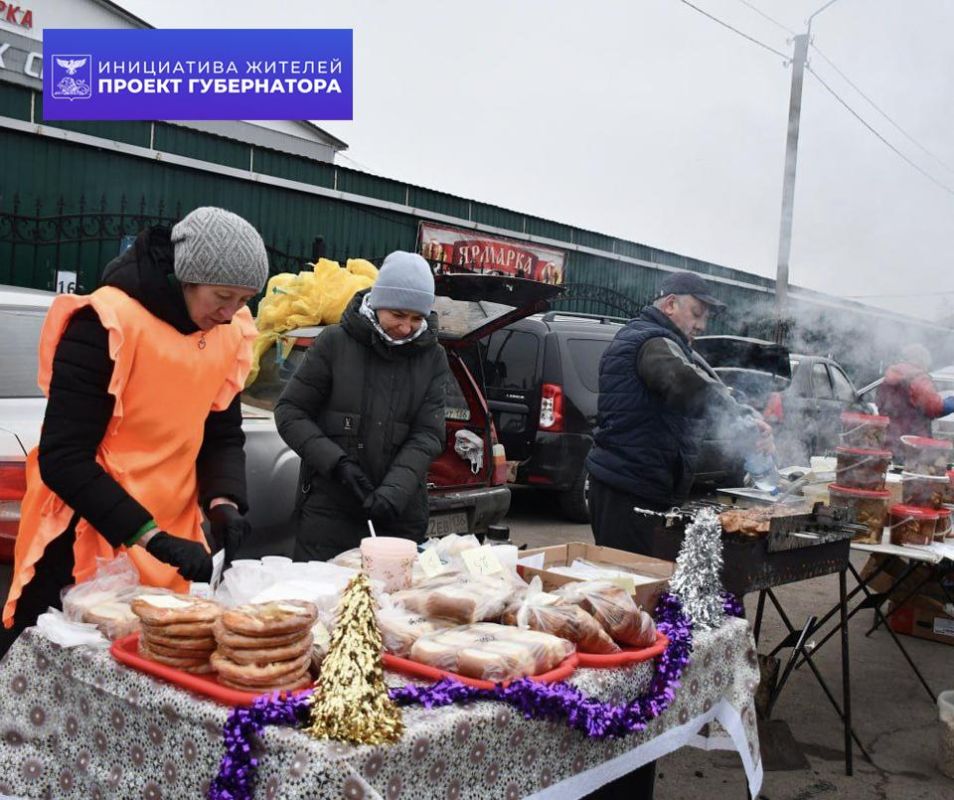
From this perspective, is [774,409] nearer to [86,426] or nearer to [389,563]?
[389,563]

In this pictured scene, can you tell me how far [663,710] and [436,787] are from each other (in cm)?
71

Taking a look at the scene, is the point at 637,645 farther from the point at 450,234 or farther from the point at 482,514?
the point at 450,234

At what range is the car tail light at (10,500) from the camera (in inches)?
123

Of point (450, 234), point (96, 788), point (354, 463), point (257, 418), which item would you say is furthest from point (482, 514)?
point (450, 234)

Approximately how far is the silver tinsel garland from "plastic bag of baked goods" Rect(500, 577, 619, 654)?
18.0 inches

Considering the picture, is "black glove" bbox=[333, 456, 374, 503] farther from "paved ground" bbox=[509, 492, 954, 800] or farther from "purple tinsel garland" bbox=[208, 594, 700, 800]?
"paved ground" bbox=[509, 492, 954, 800]

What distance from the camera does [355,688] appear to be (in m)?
1.63

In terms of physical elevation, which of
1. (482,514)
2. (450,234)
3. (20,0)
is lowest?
(482,514)

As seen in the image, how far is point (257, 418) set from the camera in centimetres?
462

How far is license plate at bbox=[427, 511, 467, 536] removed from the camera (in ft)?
17.7

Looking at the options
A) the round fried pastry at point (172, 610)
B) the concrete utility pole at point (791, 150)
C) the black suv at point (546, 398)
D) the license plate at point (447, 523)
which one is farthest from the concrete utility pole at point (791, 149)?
the round fried pastry at point (172, 610)

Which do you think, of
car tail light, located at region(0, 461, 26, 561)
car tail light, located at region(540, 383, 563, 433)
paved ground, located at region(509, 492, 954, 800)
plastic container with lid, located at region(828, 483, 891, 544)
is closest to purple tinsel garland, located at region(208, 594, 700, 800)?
paved ground, located at region(509, 492, 954, 800)

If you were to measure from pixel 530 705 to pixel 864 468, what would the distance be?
10.6 feet

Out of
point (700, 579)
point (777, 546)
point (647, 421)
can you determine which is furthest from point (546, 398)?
point (700, 579)
